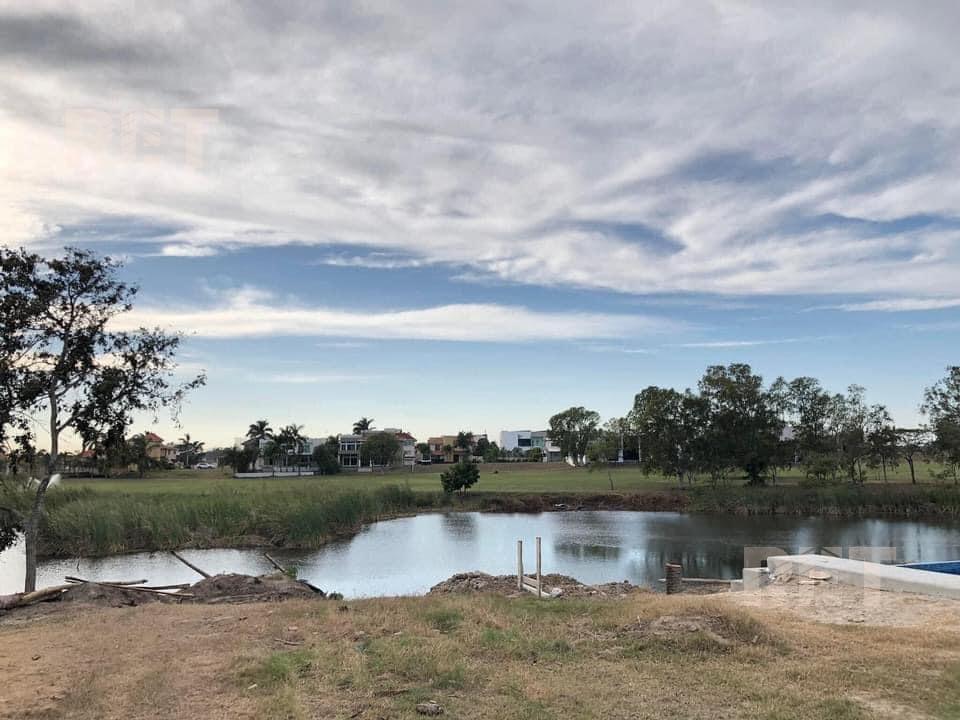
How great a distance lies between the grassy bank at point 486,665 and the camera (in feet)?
20.0

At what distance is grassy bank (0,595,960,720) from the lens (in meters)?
6.09

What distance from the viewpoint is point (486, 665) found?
7.34 m

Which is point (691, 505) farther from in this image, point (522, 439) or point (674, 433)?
point (522, 439)

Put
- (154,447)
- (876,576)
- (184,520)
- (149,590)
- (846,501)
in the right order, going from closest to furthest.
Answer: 1. (876,576)
2. (149,590)
3. (154,447)
4. (184,520)
5. (846,501)

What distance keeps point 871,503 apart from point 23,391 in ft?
140

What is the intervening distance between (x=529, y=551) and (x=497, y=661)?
71.6 feet

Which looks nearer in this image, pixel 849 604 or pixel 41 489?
pixel 849 604

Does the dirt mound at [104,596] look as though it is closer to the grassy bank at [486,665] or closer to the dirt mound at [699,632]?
the grassy bank at [486,665]

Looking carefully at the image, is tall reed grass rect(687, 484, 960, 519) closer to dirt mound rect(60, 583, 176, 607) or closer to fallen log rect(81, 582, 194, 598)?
fallen log rect(81, 582, 194, 598)

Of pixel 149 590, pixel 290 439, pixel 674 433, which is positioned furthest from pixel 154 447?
pixel 290 439

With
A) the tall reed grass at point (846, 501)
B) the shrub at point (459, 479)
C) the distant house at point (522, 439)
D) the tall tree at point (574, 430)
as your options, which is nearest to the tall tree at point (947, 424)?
the tall reed grass at point (846, 501)

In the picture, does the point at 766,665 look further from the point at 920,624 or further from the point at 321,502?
the point at 321,502

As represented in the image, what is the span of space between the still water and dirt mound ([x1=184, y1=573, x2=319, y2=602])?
4802mm

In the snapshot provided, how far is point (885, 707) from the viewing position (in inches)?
234
